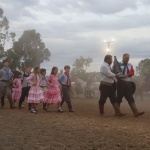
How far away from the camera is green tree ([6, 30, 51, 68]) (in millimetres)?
48125

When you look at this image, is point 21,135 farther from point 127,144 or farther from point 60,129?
point 127,144

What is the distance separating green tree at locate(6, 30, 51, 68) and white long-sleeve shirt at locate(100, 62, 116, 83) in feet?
121

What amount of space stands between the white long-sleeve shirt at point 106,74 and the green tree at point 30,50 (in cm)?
3685

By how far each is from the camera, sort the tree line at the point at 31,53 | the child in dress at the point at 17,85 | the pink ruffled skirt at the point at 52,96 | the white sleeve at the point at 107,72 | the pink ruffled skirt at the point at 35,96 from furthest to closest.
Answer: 1. the tree line at the point at 31,53
2. the child in dress at the point at 17,85
3. the pink ruffled skirt at the point at 52,96
4. the pink ruffled skirt at the point at 35,96
5. the white sleeve at the point at 107,72

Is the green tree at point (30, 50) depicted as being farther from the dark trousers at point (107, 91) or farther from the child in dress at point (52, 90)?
the dark trousers at point (107, 91)

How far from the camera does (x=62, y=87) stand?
1318 cm

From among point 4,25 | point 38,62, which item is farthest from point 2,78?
point 38,62

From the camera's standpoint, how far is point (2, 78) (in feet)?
45.6

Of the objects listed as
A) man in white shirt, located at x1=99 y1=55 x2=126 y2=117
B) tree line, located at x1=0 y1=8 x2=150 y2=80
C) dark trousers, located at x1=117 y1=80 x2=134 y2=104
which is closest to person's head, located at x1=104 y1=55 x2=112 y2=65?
man in white shirt, located at x1=99 y1=55 x2=126 y2=117

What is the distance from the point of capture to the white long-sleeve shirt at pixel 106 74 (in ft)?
34.9

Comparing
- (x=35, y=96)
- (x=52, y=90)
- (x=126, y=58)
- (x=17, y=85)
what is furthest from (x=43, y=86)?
(x=126, y=58)

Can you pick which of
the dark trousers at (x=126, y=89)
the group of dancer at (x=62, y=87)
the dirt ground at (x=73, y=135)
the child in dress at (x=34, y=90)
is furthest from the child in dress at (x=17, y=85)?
the dirt ground at (x=73, y=135)

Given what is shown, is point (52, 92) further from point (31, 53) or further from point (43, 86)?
point (31, 53)

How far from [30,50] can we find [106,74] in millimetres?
39205
